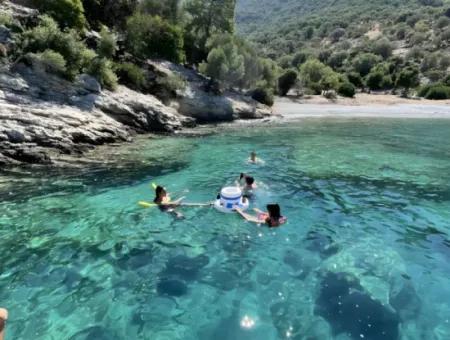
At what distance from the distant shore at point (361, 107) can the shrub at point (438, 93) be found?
3.58 meters

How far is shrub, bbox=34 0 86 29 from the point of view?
39.0m

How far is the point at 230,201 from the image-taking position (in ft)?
51.1

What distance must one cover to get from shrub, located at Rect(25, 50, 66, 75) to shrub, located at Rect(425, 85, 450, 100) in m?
75.5

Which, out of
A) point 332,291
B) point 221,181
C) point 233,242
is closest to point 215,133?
point 221,181

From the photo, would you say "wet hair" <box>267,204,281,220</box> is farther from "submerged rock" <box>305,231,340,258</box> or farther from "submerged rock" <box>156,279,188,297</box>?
"submerged rock" <box>156,279,188,297</box>

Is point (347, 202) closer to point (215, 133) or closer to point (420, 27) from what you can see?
point (215, 133)

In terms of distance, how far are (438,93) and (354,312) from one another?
273 feet

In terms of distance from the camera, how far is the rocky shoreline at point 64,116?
2377 centimetres

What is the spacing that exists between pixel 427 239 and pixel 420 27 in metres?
172

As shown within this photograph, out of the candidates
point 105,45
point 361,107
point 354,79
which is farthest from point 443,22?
point 105,45

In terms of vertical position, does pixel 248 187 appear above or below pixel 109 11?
below

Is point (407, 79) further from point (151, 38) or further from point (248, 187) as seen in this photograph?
point (248, 187)

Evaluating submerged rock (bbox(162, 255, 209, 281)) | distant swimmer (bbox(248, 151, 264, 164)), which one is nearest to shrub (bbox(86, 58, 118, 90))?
distant swimmer (bbox(248, 151, 264, 164))

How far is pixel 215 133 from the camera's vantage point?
38.0 m
